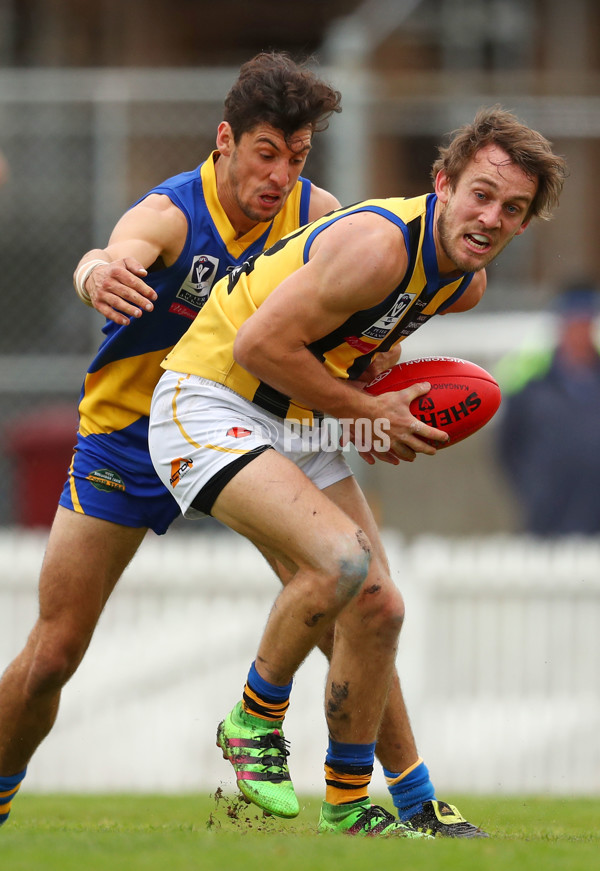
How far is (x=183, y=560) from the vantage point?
917 centimetres

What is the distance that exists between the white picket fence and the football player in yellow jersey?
3.95 meters

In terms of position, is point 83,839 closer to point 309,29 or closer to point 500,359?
point 500,359

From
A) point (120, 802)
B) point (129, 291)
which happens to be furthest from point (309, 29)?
point (129, 291)

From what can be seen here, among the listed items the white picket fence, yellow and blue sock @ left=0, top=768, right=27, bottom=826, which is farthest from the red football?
the white picket fence

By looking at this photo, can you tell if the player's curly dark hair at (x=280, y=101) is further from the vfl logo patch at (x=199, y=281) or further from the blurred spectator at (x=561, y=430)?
the blurred spectator at (x=561, y=430)

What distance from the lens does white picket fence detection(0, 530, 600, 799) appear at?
29.8 ft

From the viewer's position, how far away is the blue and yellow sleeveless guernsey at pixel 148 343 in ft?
17.7

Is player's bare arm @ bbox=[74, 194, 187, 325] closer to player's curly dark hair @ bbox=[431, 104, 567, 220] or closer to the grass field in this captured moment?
player's curly dark hair @ bbox=[431, 104, 567, 220]

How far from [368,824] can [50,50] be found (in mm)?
13630

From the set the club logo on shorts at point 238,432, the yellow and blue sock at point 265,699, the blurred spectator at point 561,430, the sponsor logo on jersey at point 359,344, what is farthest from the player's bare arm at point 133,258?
the blurred spectator at point 561,430

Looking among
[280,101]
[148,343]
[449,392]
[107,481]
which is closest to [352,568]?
[449,392]

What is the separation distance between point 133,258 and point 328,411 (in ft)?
3.03

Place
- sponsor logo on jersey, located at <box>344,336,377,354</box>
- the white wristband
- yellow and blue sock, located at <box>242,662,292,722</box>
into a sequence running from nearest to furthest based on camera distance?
yellow and blue sock, located at <box>242,662,292,722</box>, sponsor logo on jersey, located at <box>344,336,377,354</box>, the white wristband

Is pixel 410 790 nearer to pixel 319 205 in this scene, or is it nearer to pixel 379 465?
pixel 319 205
